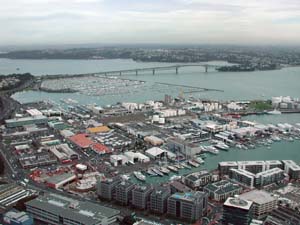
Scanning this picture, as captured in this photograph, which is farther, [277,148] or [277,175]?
[277,148]

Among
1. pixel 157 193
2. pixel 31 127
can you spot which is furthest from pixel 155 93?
pixel 157 193

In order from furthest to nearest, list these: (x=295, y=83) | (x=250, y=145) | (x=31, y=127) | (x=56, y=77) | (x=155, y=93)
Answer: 1. (x=56, y=77)
2. (x=295, y=83)
3. (x=155, y=93)
4. (x=31, y=127)
5. (x=250, y=145)

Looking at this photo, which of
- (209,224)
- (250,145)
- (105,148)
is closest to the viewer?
(209,224)

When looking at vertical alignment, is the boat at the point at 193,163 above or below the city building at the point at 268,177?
below

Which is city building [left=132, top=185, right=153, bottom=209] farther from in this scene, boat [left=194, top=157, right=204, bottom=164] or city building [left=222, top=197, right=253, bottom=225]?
boat [left=194, top=157, right=204, bottom=164]

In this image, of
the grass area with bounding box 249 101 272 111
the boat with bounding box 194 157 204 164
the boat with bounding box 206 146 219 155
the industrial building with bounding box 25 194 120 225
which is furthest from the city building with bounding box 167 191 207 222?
the grass area with bounding box 249 101 272 111

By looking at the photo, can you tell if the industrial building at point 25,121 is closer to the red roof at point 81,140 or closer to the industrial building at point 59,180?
the red roof at point 81,140

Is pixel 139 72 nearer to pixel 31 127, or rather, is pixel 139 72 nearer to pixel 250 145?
pixel 31 127

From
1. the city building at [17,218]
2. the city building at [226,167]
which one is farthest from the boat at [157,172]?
the city building at [17,218]
